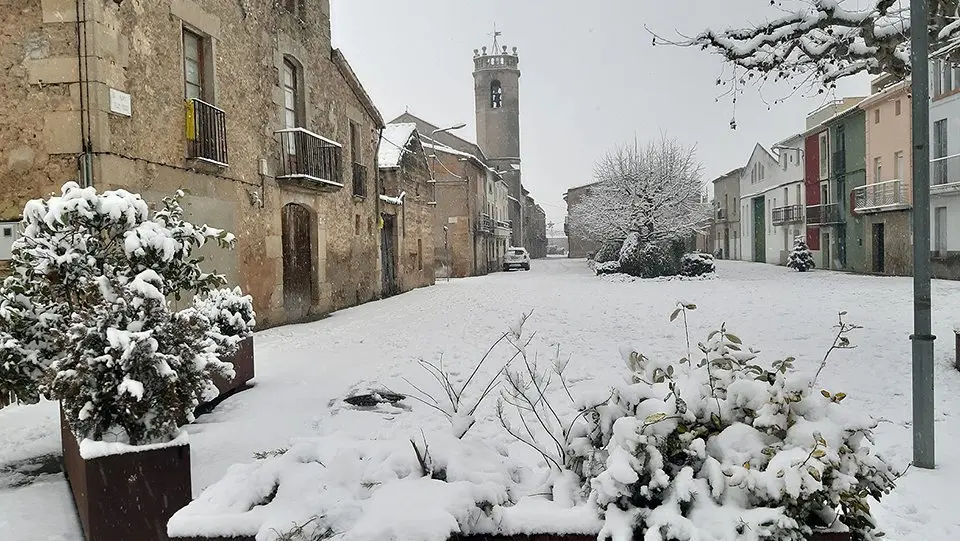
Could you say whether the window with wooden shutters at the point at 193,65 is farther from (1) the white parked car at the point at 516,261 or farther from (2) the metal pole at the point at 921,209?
(1) the white parked car at the point at 516,261

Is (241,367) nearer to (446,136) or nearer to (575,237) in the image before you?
(446,136)

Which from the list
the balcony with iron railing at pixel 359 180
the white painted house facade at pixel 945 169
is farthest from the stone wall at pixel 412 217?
the white painted house facade at pixel 945 169

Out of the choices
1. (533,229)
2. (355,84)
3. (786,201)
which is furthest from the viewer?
(533,229)

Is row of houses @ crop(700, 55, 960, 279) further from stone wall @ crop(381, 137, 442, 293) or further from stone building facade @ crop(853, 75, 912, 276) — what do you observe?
stone wall @ crop(381, 137, 442, 293)

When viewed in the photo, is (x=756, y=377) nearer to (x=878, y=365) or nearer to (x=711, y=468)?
(x=711, y=468)

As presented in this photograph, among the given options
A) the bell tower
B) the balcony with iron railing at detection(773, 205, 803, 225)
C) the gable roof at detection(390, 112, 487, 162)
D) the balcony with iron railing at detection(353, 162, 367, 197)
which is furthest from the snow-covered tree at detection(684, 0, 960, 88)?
the bell tower

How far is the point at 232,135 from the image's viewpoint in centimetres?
1051

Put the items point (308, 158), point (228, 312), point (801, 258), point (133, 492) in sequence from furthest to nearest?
1. point (801, 258)
2. point (308, 158)
3. point (228, 312)
4. point (133, 492)

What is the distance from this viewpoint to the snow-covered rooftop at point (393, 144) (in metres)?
20.5

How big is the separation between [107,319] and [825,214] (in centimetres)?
3328

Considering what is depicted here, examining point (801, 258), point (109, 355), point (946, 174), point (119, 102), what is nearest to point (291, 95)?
point (119, 102)

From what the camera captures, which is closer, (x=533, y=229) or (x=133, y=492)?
(x=133, y=492)

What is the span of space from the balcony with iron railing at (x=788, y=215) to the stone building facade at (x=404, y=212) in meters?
21.6

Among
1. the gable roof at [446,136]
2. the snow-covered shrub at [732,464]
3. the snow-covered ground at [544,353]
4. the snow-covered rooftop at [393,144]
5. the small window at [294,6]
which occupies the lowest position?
the snow-covered ground at [544,353]
